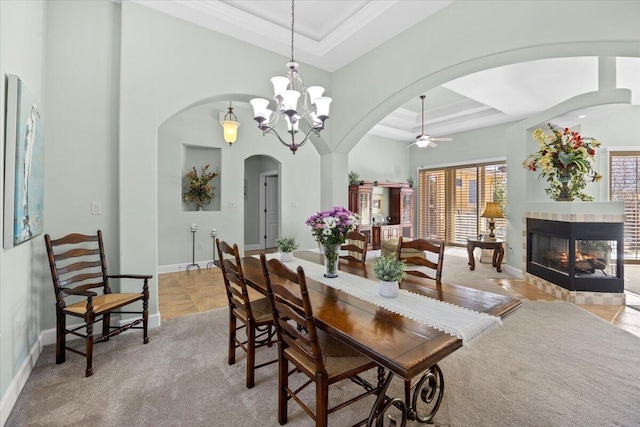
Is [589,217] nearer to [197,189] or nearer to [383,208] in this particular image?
[383,208]

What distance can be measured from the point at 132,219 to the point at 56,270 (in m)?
0.71

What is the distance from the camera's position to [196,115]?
5668 mm

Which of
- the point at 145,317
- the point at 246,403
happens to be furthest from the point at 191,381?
the point at 145,317

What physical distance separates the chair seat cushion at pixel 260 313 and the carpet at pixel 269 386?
1.39 feet

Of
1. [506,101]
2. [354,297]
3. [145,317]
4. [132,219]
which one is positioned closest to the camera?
[354,297]

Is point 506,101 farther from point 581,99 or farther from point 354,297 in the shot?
point 354,297

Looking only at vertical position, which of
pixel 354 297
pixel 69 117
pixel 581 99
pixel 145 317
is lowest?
pixel 145 317

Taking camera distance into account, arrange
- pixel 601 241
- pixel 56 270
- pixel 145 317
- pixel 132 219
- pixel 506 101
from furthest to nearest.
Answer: pixel 506 101
pixel 601 241
pixel 132 219
pixel 145 317
pixel 56 270

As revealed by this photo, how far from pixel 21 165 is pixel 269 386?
7.32 ft

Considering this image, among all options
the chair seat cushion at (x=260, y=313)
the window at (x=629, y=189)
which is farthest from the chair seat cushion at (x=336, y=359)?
the window at (x=629, y=189)

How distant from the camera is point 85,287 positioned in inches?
106

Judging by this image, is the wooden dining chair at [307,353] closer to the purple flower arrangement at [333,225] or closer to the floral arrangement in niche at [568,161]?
the purple flower arrangement at [333,225]

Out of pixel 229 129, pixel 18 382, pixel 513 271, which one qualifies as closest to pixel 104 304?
pixel 18 382

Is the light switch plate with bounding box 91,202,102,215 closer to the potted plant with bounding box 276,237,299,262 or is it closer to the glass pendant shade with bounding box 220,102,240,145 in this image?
the potted plant with bounding box 276,237,299,262
